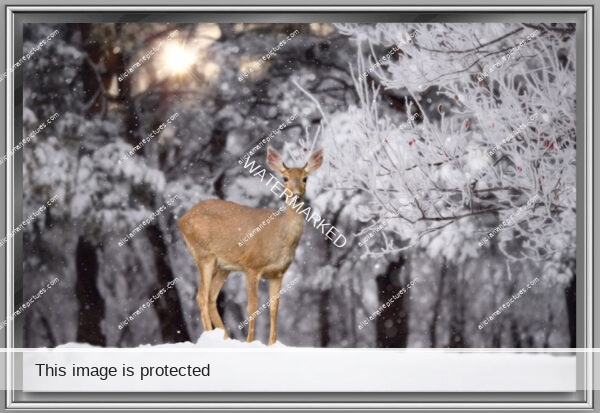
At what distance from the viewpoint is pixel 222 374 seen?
5.95m

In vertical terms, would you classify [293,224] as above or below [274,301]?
above

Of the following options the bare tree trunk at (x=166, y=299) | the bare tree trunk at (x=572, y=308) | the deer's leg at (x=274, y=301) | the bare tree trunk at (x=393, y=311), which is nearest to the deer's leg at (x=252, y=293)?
the deer's leg at (x=274, y=301)

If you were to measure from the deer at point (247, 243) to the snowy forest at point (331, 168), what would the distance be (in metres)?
0.07

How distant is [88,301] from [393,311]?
7.35 ft

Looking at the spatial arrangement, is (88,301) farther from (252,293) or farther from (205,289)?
(252,293)

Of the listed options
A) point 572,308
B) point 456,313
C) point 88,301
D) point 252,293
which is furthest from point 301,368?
point 572,308

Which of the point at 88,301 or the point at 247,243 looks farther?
the point at 247,243

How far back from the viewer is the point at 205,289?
6148mm

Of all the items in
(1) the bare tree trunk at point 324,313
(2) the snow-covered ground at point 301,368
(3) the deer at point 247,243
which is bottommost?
(2) the snow-covered ground at point 301,368

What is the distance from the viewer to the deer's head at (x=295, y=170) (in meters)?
6.10

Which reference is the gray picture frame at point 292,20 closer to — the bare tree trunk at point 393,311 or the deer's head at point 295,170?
the bare tree trunk at point 393,311

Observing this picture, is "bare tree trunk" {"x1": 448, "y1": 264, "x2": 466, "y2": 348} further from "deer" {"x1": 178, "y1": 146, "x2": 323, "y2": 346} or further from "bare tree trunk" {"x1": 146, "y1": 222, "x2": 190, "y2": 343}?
"bare tree trunk" {"x1": 146, "y1": 222, "x2": 190, "y2": 343}

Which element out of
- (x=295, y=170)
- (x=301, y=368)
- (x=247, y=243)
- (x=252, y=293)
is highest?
(x=295, y=170)

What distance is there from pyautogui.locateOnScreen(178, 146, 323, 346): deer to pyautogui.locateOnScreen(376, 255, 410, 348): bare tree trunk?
2.36 ft
